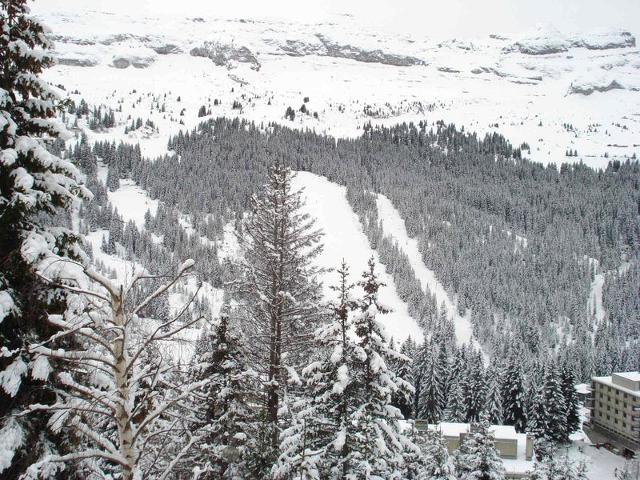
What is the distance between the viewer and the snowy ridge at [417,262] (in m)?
124

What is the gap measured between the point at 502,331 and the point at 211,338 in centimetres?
11968

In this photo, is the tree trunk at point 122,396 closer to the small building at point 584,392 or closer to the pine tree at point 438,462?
the pine tree at point 438,462

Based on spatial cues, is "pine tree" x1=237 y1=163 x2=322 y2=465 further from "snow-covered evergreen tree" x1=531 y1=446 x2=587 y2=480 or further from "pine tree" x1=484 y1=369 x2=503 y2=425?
"pine tree" x1=484 y1=369 x2=503 y2=425

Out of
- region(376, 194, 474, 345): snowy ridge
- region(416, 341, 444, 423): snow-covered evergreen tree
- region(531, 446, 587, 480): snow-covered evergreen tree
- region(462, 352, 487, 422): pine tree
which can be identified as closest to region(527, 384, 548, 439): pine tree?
region(462, 352, 487, 422): pine tree

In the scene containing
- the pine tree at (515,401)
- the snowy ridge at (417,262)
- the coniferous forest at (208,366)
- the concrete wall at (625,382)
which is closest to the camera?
the coniferous forest at (208,366)

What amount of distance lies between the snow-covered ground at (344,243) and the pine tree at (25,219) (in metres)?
101

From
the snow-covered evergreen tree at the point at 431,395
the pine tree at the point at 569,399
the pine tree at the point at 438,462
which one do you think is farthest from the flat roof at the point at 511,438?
the pine tree at the point at 438,462

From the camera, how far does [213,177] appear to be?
562ft

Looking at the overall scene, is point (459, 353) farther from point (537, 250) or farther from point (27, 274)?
point (537, 250)

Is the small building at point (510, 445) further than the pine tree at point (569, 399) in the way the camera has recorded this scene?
No

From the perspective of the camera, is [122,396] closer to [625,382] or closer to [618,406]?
[625,382]

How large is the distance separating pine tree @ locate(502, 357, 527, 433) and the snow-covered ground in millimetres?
43923

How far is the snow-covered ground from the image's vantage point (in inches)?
4552

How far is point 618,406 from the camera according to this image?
59.8 meters
